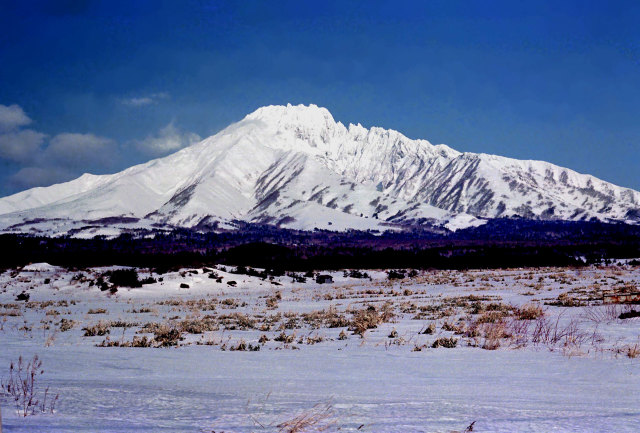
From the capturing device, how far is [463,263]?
296ft

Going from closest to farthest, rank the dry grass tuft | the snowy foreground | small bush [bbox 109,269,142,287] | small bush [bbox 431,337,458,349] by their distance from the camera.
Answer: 1. the dry grass tuft
2. the snowy foreground
3. small bush [bbox 431,337,458,349]
4. small bush [bbox 109,269,142,287]

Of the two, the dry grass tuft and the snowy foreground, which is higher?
the dry grass tuft

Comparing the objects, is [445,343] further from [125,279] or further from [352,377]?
[125,279]

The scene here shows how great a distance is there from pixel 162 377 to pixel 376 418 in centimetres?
407

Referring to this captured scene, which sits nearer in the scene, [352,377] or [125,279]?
[352,377]

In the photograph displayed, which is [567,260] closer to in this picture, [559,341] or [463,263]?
[463,263]

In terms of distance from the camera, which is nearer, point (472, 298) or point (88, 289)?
point (472, 298)

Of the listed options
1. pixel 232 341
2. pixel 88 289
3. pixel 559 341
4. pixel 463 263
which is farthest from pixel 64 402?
pixel 463 263

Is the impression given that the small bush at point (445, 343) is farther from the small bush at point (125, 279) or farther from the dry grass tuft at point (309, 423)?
the small bush at point (125, 279)

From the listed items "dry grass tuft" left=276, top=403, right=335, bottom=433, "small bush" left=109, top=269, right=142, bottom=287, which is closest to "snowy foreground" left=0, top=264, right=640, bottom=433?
"dry grass tuft" left=276, top=403, right=335, bottom=433

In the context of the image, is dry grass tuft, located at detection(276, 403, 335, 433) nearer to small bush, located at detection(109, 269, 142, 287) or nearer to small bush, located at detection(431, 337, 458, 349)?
small bush, located at detection(431, 337, 458, 349)

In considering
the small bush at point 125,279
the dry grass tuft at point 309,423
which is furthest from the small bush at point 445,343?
the small bush at point 125,279

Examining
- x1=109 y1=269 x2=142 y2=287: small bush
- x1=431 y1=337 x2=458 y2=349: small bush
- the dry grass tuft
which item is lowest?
x1=109 y1=269 x2=142 y2=287: small bush

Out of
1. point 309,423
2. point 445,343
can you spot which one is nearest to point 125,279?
point 445,343
